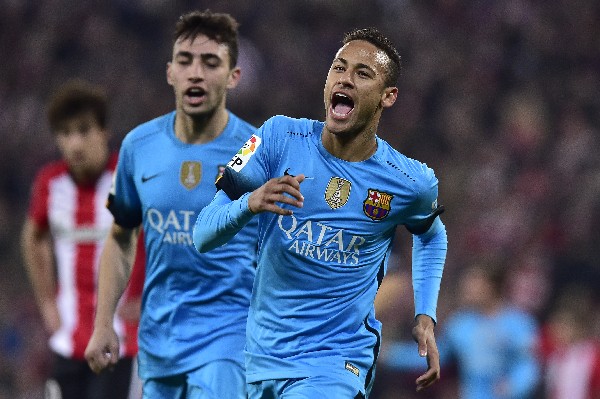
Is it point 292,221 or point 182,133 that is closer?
point 292,221

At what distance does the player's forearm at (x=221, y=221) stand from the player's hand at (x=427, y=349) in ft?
2.81

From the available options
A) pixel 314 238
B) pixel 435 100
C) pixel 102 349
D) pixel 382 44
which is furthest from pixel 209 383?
pixel 435 100

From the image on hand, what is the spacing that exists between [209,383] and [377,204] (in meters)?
1.14

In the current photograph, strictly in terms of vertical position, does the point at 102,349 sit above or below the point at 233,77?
below

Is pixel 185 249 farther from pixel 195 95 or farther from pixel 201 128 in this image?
pixel 195 95

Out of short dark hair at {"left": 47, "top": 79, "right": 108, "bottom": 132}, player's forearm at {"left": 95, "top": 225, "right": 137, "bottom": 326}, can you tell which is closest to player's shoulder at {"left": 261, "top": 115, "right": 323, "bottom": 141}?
player's forearm at {"left": 95, "top": 225, "right": 137, "bottom": 326}

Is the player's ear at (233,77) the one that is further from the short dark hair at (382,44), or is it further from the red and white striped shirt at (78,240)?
the red and white striped shirt at (78,240)

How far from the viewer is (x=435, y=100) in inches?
574

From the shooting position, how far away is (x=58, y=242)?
Result: 22.1 ft

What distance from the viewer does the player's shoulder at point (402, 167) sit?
14.5ft

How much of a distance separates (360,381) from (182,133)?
4.95 ft

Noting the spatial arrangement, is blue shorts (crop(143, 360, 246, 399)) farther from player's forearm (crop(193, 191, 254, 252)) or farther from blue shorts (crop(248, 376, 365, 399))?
player's forearm (crop(193, 191, 254, 252))

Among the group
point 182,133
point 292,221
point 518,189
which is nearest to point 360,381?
point 292,221

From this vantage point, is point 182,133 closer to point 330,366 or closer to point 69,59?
point 330,366
